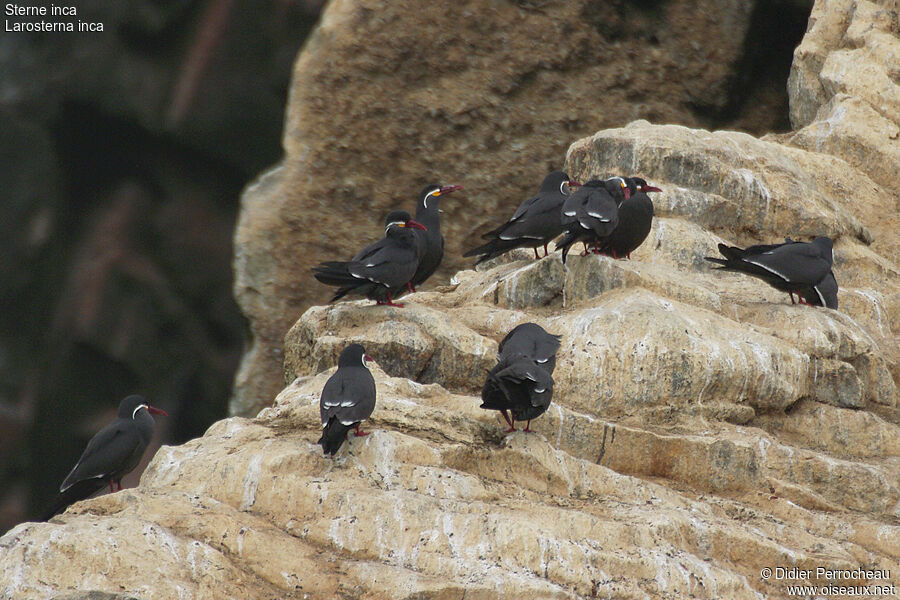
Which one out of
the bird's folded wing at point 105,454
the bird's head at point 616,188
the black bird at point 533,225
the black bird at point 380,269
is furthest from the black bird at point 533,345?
the bird's folded wing at point 105,454

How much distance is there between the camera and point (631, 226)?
33.3 ft

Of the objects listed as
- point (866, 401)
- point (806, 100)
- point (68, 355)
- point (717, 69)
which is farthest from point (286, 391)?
point (68, 355)

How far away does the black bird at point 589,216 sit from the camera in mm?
9594

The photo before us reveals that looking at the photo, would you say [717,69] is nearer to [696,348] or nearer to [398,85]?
[398,85]

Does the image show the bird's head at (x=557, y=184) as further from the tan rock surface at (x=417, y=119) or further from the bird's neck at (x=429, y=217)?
the tan rock surface at (x=417, y=119)

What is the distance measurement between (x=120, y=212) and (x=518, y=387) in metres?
16.3

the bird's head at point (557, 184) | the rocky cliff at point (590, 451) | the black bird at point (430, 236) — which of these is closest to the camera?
the rocky cliff at point (590, 451)

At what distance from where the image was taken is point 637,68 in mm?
18125

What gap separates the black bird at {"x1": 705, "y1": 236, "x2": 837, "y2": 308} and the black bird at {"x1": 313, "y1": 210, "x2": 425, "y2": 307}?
2.91m

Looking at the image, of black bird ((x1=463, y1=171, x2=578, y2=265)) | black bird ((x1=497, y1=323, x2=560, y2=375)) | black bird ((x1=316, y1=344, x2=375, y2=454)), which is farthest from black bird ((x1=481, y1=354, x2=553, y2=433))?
black bird ((x1=463, y1=171, x2=578, y2=265))

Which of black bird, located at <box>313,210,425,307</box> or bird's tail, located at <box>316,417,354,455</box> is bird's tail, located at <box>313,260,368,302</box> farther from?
bird's tail, located at <box>316,417,354,455</box>

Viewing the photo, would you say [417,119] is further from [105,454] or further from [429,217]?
[105,454]

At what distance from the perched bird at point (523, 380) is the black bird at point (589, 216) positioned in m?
1.94

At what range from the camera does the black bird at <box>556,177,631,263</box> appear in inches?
378
